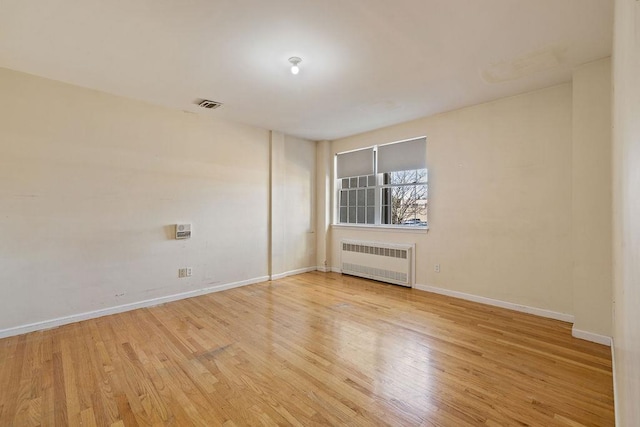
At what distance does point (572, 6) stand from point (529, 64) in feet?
2.74

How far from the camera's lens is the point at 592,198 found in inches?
110

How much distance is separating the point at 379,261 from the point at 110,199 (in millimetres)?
4111

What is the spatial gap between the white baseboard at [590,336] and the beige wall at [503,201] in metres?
0.47

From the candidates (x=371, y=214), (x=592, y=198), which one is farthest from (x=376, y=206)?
(x=592, y=198)

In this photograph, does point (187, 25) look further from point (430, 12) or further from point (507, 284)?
point (507, 284)

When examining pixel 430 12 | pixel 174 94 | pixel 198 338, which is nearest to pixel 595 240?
pixel 430 12

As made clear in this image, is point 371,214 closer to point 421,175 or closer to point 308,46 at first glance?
point 421,175

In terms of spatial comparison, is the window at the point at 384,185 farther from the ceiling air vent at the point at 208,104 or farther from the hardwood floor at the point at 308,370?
the ceiling air vent at the point at 208,104

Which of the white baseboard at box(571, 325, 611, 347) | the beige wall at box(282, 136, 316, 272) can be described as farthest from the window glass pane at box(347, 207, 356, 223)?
the white baseboard at box(571, 325, 611, 347)

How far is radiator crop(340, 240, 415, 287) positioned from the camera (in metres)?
4.68

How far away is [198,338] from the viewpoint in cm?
287

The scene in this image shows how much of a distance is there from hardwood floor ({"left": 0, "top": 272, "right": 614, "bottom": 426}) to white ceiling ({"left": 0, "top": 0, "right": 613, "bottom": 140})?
276 centimetres

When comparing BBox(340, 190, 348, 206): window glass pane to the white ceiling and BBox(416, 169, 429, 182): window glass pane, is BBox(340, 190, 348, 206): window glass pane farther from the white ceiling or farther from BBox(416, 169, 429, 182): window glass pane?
the white ceiling

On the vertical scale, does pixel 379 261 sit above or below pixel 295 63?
below
